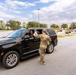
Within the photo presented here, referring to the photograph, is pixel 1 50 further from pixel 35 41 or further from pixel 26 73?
pixel 35 41

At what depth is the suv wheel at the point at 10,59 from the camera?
15.0 feet

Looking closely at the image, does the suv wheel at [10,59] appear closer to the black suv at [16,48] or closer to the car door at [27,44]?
the black suv at [16,48]

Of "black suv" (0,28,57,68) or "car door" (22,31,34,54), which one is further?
"car door" (22,31,34,54)

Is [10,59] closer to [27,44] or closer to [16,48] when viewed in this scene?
[16,48]

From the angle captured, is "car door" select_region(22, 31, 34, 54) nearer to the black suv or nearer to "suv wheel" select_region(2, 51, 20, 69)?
the black suv

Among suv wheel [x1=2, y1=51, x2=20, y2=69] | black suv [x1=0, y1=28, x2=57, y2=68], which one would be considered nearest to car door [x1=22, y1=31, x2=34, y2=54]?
black suv [x1=0, y1=28, x2=57, y2=68]

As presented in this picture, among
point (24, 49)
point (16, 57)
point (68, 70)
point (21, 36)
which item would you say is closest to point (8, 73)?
point (16, 57)

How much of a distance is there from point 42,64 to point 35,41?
Answer: 142 centimetres

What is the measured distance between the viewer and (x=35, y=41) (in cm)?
608

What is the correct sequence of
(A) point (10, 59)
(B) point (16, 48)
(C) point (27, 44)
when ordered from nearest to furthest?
(A) point (10, 59) → (B) point (16, 48) → (C) point (27, 44)

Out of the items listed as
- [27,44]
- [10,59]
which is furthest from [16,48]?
[27,44]

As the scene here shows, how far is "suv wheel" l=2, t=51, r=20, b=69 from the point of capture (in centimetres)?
456

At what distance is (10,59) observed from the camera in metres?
4.76

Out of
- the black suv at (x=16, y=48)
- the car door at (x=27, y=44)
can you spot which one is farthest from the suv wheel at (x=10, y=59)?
the car door at (x=27, y=44)
